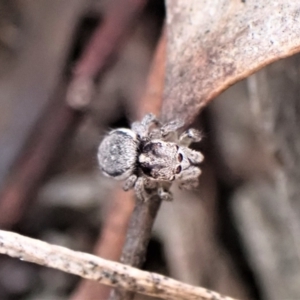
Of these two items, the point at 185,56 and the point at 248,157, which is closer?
the point at 185,56

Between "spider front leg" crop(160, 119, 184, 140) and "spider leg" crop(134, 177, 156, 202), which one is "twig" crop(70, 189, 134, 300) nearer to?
"spider leg" crop(134, 177, 156, 202)

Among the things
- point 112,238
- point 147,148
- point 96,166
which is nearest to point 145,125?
point 147,148

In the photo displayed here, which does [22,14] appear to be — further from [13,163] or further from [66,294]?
[66,294]

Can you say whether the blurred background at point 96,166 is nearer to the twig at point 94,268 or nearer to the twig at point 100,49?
the twig at point 100,49

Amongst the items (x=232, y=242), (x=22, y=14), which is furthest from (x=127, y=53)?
(x=232, y=242)

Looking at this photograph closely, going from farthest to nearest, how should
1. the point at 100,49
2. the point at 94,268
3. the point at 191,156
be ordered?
the point at 100,49, the point at 191,156, the point at 94,268

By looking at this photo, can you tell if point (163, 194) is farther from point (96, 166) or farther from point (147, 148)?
point (96, 166)

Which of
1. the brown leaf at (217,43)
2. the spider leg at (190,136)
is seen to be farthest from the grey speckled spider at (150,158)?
the brown leaf at (217,43)
